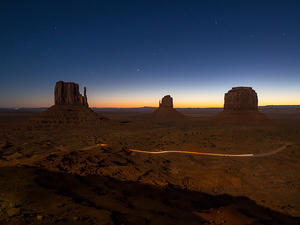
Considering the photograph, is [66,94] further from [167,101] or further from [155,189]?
[155,189]

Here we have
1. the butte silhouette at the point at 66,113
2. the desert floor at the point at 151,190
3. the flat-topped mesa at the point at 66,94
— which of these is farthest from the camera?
the flat-topped mesa at the point at 66,94

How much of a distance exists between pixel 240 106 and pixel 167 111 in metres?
33.6

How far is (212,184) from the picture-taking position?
8812 mm

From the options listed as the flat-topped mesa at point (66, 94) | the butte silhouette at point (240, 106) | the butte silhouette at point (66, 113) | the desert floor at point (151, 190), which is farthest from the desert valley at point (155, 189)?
the flat-topped mesa at point (66, 94)

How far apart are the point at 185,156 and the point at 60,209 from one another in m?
10.8

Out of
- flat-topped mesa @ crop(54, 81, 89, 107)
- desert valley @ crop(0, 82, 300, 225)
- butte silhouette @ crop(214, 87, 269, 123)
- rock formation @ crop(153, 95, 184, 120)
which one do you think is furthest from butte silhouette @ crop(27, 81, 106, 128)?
butte silhouette @ crop(214, 87, 269, 123)

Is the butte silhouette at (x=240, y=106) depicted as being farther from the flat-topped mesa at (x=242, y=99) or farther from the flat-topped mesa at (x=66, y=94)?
the flat-topped mesa at (x=66, y=94)

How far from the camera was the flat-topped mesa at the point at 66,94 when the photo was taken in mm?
50562

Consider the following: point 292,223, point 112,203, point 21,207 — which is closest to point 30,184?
point 21,207

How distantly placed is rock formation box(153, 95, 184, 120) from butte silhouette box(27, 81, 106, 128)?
118 feet

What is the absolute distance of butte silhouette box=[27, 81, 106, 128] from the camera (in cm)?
3949

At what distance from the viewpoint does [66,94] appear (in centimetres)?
5153

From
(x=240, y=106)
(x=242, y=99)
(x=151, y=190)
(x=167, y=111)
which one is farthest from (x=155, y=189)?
(x=167, y=111)

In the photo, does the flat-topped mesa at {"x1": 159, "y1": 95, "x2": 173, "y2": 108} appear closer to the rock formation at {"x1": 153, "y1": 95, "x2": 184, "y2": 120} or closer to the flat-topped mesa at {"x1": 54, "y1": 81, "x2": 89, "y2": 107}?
the rock formation at {"x1": 153, "y1": 95, "x2": 184, "y2": 120}
